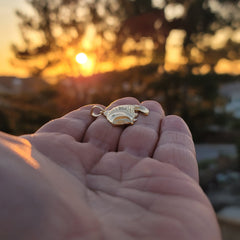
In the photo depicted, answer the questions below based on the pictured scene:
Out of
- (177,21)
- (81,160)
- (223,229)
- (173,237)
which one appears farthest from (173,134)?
A: (177,21)

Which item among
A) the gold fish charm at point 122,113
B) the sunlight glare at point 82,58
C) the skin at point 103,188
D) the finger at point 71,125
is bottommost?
the skin at point 103,188

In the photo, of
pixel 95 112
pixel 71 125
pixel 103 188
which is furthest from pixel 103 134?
pixel 103 188

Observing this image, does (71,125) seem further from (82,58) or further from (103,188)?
(82,58)

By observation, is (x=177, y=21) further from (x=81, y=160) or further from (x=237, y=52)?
(x=81, y=160)

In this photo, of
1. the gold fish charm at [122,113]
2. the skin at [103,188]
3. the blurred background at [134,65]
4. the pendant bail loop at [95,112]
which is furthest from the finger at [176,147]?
the blurred background at [134,65]

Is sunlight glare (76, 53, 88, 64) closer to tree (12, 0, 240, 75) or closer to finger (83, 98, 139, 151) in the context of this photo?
tree (12, 0, 240, 75)

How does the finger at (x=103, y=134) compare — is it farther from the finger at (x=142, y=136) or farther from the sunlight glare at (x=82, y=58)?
the sunlight glare at (x=82, y=58)
